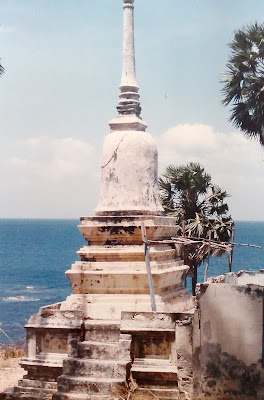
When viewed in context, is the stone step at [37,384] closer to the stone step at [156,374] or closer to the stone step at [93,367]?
the stone step at [93,367]

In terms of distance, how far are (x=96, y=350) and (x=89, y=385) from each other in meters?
0.78

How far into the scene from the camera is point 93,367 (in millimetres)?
9953

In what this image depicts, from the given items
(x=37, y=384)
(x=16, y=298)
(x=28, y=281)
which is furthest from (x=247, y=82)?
(x=28, y=281)

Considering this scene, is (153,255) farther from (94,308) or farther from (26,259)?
(26,259)

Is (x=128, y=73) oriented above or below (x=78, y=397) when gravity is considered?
above

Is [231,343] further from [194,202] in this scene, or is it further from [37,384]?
[194,202]

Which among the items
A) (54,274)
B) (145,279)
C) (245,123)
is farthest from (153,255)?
(54,274)

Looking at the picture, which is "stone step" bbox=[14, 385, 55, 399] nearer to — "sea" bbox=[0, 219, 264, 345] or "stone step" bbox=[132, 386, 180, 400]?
"stone step" bbox=[132, 386, 180, 400]

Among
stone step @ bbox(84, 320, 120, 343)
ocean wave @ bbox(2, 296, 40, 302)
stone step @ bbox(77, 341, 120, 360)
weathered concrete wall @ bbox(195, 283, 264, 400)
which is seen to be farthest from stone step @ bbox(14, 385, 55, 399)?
ocean wave @ bbox(2, 296, 40, 302)

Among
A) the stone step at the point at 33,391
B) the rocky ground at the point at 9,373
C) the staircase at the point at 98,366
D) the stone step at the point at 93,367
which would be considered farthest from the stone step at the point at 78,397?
the rocky ground at the point at 9,373

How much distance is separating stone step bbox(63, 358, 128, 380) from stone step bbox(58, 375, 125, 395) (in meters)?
0.11

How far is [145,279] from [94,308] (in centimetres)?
117

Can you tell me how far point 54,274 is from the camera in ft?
219

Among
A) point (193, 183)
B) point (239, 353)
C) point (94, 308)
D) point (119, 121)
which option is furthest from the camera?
point (193, 183)
